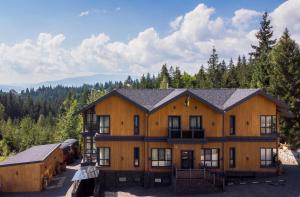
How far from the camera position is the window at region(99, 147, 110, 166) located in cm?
3388

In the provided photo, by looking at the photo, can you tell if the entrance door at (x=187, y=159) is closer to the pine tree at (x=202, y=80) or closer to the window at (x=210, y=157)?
the window at (x=210, y=157)

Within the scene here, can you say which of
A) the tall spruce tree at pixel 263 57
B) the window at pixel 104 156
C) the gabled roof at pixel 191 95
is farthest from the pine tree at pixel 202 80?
the window at pixel 104 156

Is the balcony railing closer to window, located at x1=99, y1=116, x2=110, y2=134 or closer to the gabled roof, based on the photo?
the gabled roof

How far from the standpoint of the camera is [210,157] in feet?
109

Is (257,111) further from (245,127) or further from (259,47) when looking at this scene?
(259,47)

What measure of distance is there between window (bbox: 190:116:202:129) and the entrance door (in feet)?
7.11

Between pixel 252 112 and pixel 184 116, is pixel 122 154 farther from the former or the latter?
pixel 252 112

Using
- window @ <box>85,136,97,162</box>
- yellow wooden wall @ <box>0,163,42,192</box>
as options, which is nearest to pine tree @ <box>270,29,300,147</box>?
window @ <box>85,136,97,162</box>

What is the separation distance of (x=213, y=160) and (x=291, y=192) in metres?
6.82

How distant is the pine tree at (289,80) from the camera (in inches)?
1703

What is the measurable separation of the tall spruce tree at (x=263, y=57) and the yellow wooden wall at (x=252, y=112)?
620 inches

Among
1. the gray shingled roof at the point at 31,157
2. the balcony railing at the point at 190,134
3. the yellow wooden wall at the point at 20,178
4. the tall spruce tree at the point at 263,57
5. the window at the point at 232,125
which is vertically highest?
the tall spruce tree at the point at 263,57

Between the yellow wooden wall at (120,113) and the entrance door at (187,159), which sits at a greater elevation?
the yellow wooden wall at (120,113)

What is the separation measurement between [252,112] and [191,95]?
5453mm
